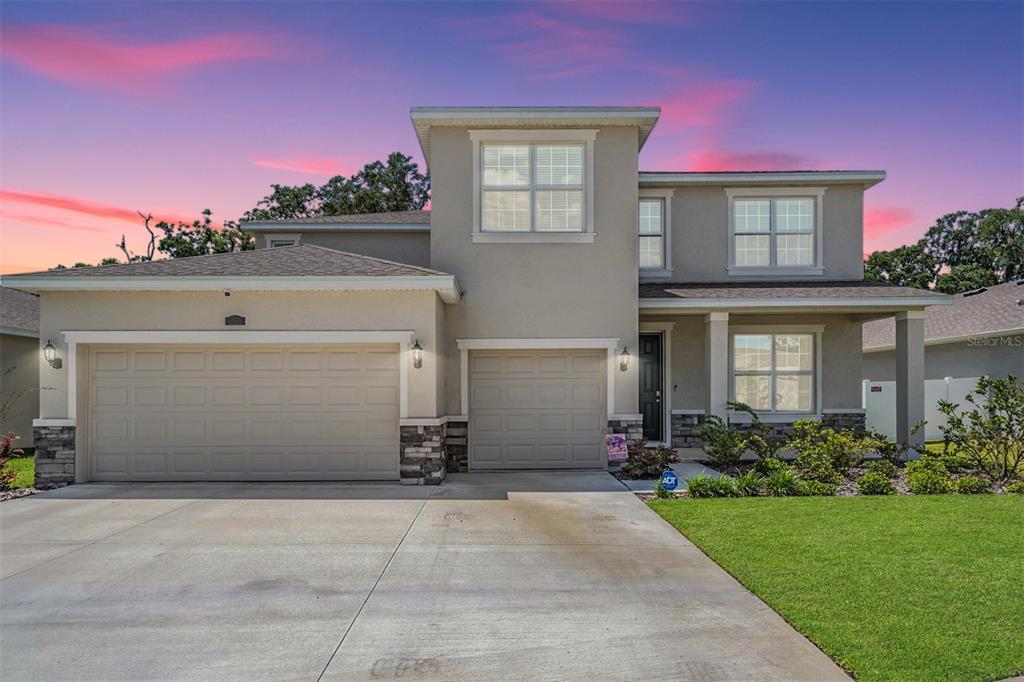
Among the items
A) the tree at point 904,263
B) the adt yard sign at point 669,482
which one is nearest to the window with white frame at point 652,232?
the adt yard sign at point 669,482

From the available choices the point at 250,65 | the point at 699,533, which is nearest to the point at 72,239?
the point at 250,65

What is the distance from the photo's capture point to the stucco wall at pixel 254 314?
9.78 meters

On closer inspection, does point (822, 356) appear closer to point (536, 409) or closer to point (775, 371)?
point (775, 371)

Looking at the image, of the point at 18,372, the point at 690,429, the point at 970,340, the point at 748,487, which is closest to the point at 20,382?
the point at 18,372

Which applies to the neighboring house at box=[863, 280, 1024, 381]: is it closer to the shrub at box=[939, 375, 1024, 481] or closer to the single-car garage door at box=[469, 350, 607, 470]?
the shrub at box=[939, 375, 1024, 481]

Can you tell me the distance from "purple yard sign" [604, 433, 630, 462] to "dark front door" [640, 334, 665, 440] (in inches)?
103

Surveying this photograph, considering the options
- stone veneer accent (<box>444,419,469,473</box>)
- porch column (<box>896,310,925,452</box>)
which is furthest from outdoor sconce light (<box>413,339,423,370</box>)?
porch column (<box>896,310,925,452</box>)

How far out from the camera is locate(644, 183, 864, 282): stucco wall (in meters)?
13.4

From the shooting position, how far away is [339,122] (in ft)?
47.8

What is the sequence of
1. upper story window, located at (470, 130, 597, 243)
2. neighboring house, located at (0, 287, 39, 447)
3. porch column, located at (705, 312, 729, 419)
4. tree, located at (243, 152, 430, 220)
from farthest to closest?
tree, located at (243, 152, 430, 220), neighboring house, located at (0, 287, 39, 447), porch column, located at (705, 312, 729, 419), upper story window, located at (470, 130, 597, 243)

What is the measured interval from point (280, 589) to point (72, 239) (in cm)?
1447

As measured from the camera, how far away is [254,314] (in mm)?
9797

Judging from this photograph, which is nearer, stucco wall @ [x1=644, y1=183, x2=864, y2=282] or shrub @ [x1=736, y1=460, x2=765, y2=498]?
shrub @ [x1=736, y1=460, x2=765, y2=498]

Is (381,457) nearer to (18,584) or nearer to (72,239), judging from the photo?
(18,584)
